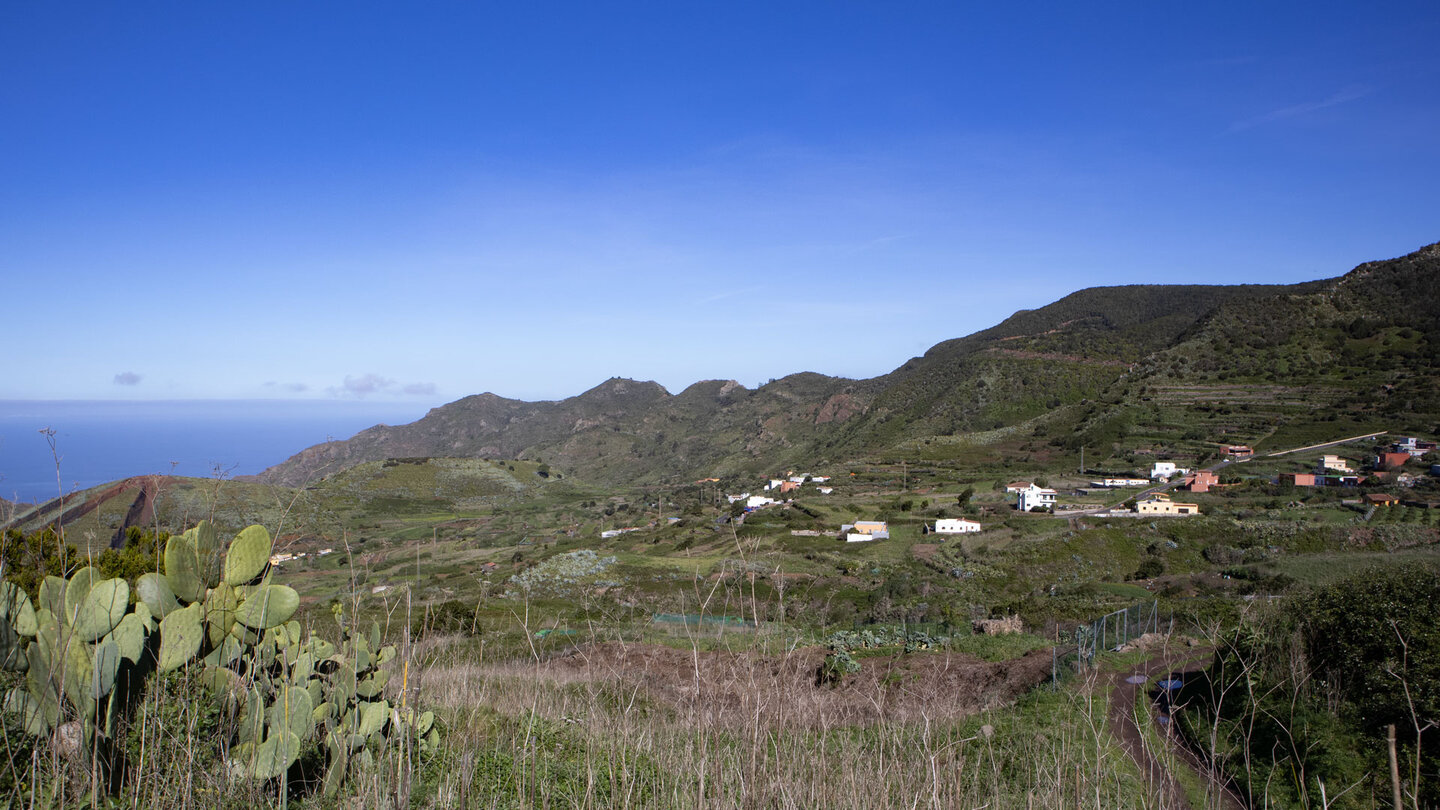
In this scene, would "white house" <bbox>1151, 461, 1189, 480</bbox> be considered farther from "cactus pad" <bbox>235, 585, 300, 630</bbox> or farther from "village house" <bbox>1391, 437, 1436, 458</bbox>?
"cactus pad" <bbox>235, 585, 300, 630</bbox>

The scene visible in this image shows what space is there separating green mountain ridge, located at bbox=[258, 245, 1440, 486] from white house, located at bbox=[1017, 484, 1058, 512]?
1657 centimetres

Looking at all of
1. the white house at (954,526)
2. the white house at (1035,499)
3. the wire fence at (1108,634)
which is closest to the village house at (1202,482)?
the white house at (1035,499)

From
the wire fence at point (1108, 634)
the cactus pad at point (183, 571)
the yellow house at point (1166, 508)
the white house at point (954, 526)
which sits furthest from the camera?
the white house at point (954, 526)

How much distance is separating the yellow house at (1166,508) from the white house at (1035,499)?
5320 millimetres

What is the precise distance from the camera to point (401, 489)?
79.4 meters

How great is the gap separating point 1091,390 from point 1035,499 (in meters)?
39.1

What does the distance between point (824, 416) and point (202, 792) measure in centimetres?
12021

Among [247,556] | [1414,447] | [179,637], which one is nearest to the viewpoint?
[179,637]

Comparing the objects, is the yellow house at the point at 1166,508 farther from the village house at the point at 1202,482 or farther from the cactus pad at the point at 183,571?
the cactus pad at the point at 183,571

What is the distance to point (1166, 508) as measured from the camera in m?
40.2

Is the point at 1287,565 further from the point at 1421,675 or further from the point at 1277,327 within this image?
the point at 1277,327

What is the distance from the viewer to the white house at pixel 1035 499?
148 feet

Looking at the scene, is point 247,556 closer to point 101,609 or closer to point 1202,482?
point 101,609

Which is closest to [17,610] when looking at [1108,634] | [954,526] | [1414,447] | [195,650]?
[195,650]
